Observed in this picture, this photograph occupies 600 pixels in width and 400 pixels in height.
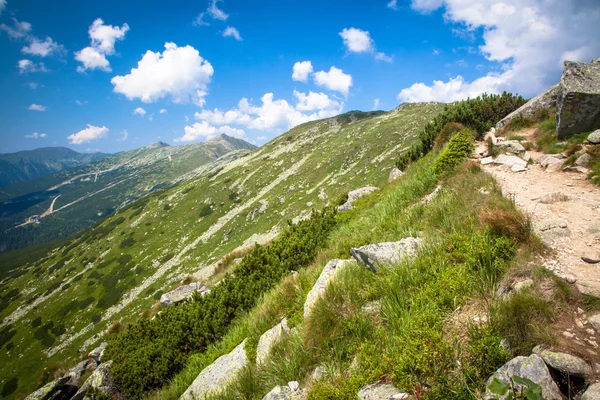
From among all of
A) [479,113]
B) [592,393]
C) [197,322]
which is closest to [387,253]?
[592,393]

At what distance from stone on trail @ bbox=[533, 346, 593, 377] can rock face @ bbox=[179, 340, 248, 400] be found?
5.84m

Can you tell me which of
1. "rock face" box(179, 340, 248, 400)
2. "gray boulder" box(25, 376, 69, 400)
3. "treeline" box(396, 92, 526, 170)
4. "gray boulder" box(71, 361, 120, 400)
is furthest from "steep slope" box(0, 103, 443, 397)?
"rock face" box(179, 340, 248, 400)

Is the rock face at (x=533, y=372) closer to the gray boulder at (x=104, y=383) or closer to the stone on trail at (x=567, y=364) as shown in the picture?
the stone on trail at (x=567, y=364)

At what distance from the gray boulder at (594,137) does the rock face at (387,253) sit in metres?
9.15

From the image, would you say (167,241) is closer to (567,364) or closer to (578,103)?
(578,103)

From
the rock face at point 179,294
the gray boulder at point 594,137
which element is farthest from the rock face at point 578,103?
the rock face at point 179,294

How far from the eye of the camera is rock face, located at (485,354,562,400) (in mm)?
3154

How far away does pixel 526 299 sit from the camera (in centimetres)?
409

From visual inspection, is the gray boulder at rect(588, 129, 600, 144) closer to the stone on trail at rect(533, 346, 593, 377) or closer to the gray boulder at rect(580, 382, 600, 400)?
the stone on trail at rect(533, 346, 593, 377)

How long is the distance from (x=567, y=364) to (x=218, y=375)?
732cm

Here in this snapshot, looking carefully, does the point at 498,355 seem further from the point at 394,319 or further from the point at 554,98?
the point at 554,98

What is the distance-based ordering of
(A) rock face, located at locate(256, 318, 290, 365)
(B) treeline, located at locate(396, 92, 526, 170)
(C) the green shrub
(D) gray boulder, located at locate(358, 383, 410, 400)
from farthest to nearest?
(B) treeline, located at locate(396, 92, 526, 170), (C) the green shrub, (A) rock face, located at locate(256, 318, 290, 365), (D) gray boulder, located at locate(358, 383, 410, 400)

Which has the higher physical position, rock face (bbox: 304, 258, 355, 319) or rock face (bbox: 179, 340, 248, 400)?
rock face (bbox: 304, 258, 355, 319)

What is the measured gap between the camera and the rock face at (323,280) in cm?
687
